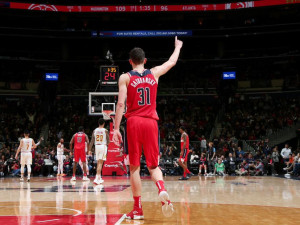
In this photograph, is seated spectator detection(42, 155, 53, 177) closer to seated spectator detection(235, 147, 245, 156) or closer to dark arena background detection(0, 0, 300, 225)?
dark arena background detection(0, 0, 300, 225)

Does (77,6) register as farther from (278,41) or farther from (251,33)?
(278,41)

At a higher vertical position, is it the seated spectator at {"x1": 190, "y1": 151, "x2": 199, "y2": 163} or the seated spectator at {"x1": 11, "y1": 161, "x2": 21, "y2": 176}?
the seated spectator at {"x1": 190, "y1": 151, "x2": 199, "y2": 163}

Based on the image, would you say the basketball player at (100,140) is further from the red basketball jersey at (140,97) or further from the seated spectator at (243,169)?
the seated spectator at (243,169)

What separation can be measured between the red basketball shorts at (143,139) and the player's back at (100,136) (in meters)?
8.56

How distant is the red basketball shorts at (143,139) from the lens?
17.9ft

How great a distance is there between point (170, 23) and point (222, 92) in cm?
776

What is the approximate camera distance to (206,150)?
73.8ft

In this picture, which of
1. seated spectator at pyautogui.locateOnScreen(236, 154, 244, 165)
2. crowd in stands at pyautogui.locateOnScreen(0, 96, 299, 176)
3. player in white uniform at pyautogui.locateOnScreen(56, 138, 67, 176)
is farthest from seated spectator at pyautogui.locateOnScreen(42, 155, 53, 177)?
seated spectator at pyautogui.locateOnScreen(236, 154, 244, 165)

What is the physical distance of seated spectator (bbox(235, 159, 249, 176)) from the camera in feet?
66.4

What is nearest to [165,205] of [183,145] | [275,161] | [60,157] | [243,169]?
[183,145]

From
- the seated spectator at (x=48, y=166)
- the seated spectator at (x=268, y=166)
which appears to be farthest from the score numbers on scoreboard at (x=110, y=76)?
the seated spectator at (x=268, y=166)

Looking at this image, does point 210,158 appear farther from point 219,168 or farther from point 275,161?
point 275,161

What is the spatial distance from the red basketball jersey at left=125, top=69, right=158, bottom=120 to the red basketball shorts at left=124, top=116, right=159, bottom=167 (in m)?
0.10

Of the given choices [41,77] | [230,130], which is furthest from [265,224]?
[41,77]
